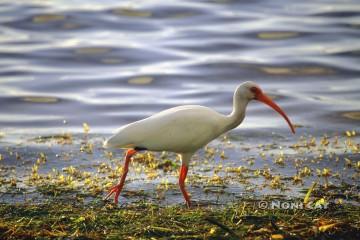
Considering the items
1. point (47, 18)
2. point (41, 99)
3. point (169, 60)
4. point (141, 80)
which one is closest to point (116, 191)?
point (41, 99)

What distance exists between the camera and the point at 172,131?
9906 mm

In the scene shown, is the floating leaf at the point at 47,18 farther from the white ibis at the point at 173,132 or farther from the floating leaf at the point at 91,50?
the white ibis at the point at 173,132

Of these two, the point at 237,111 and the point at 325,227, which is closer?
the point at 325,227

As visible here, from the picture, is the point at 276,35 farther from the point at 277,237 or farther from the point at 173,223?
the point at 277,237

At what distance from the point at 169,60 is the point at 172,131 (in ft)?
39.5

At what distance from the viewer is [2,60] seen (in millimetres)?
22047

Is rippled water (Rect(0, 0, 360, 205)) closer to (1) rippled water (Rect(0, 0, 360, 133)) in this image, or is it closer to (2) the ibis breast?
(1) rippled water (Rect(0, 0, 360, 133))

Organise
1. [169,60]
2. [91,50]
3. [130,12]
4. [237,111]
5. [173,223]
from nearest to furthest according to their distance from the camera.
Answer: [173,223] → [237,111] → [169,60] → [91,50] → [130,12]

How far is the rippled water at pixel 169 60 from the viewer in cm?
1683

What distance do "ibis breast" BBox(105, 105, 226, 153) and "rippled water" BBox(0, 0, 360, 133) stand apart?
5.16 metres

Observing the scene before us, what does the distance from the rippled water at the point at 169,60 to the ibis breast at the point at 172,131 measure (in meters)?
5.16

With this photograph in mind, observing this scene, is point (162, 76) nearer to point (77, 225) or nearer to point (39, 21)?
point (39, 21)

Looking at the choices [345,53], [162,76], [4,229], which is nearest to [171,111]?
[4,229]

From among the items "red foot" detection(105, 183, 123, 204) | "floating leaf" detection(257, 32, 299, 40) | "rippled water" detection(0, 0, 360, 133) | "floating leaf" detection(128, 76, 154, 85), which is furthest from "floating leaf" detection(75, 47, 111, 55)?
"red foot" detection(105, 183, 123, 204)
